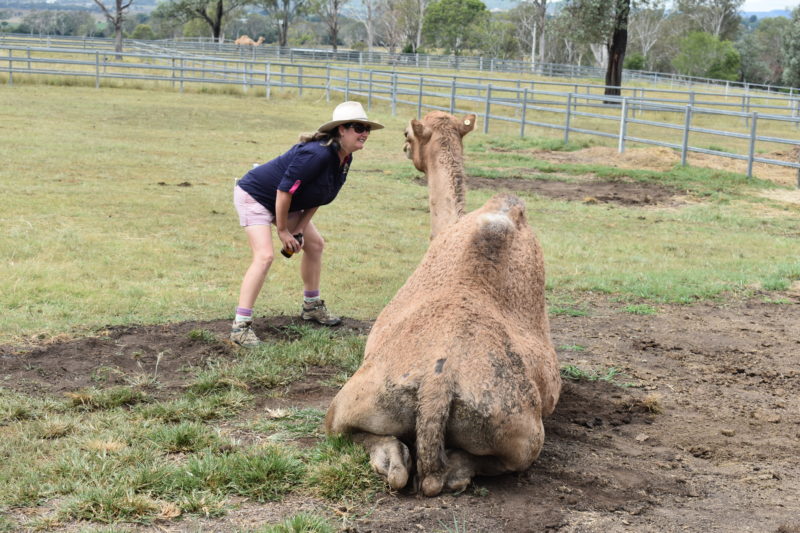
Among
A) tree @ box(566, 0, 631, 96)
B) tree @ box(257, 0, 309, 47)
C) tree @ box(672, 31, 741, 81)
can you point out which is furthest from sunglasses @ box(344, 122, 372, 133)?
tree @ box(257, 0, 309, 47)

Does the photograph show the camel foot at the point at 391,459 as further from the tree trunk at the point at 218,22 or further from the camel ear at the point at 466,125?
the tree trunk at the point at 218,22

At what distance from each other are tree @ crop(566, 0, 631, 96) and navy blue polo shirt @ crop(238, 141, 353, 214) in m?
29.6

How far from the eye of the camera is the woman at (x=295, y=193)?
5984 mm

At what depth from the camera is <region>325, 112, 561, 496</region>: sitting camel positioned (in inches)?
149

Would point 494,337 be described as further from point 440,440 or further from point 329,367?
point 329,367

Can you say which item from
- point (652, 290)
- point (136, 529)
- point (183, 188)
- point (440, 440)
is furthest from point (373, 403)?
point (183, 188)

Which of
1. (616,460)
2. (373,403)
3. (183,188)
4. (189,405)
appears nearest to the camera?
(373,403)

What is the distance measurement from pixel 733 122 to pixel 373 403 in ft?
110

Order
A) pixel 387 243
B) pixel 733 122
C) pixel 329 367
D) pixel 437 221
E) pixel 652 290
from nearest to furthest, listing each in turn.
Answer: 1. pixel 437 221
2. pixel 329 367
3. pixel 652 290
4. pixel 387 243
5. pixel 733 122

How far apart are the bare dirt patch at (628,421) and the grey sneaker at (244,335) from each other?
0.12 metres

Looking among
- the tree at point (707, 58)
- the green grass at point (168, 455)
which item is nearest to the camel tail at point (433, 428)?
Answer: the green grass at point (168, 455)

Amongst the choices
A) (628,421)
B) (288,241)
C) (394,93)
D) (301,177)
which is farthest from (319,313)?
(394,93)

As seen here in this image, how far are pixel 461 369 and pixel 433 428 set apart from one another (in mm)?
293

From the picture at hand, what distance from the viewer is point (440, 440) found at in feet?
12.2
